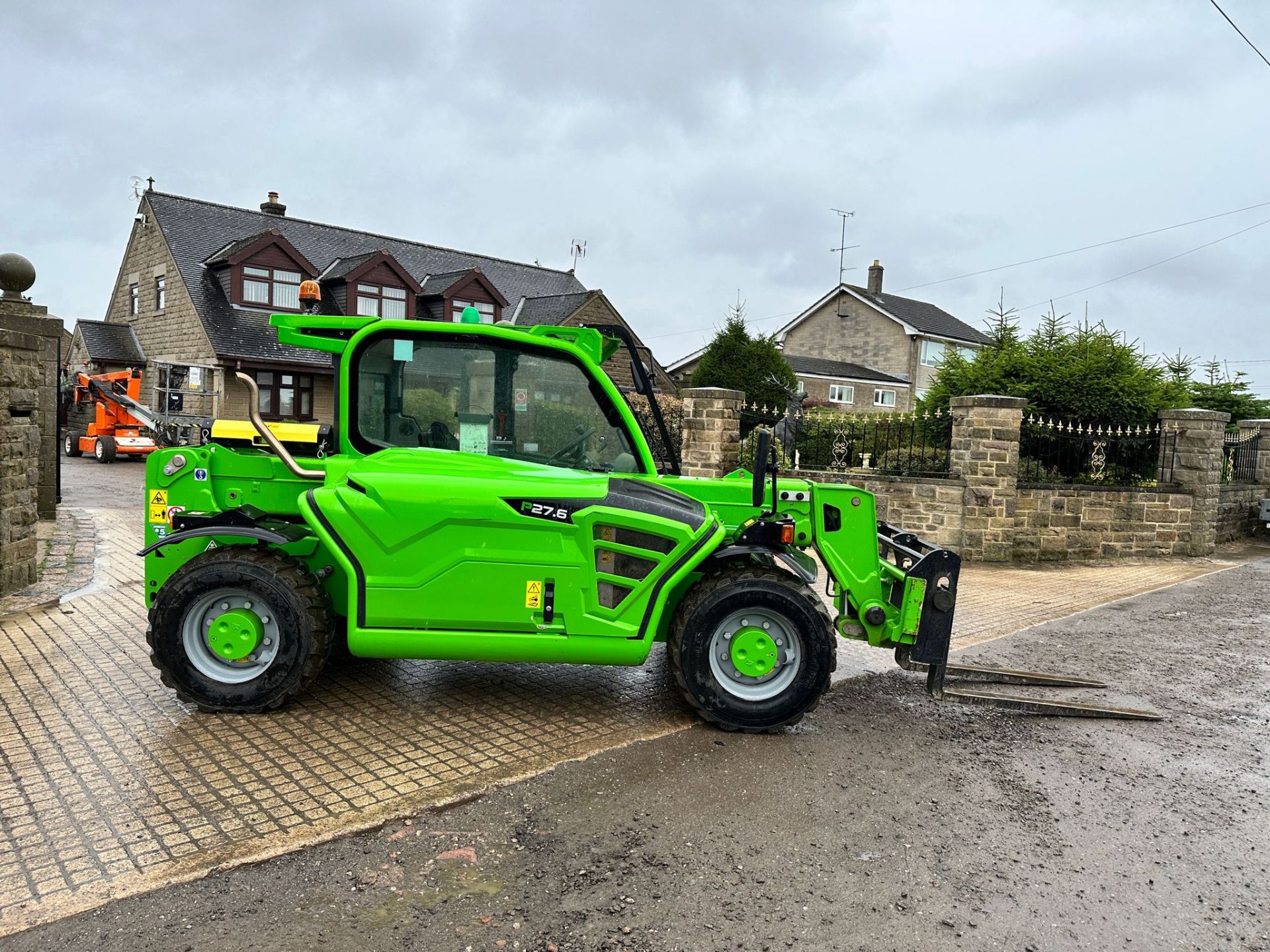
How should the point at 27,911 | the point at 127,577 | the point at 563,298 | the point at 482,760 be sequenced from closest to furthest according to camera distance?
1. the point at 27,911
2. the point at 482,760
3. the point at 127,577
4. the point at 563,298

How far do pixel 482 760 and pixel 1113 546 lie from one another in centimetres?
1200

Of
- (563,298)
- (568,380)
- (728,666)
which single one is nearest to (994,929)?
(728,666)

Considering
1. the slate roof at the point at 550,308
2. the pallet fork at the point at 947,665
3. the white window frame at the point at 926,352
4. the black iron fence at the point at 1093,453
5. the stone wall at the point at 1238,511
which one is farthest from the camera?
the white window frame at the point at 926,352

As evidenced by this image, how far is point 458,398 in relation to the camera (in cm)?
532

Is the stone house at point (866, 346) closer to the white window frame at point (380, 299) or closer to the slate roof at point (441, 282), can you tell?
the slate roof at point (441, 282)

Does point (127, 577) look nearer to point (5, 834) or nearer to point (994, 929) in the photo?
point (5, 834)

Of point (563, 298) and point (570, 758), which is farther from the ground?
point (563, 298)

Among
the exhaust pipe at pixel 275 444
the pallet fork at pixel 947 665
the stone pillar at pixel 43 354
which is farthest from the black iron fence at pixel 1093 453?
the stone pillar at pixel 43 354

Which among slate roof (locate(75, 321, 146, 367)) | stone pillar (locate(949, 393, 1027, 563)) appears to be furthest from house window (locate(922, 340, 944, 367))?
slate roof (locate(75, 321, 146, 367))

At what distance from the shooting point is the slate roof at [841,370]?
40406 mm

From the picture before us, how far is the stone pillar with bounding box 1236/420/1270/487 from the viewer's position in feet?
56.4

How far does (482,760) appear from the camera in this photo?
450cm

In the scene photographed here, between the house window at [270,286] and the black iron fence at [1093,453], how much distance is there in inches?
946

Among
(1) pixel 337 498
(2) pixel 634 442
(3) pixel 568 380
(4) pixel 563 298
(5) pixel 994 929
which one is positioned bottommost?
(5) pixel 994 929
